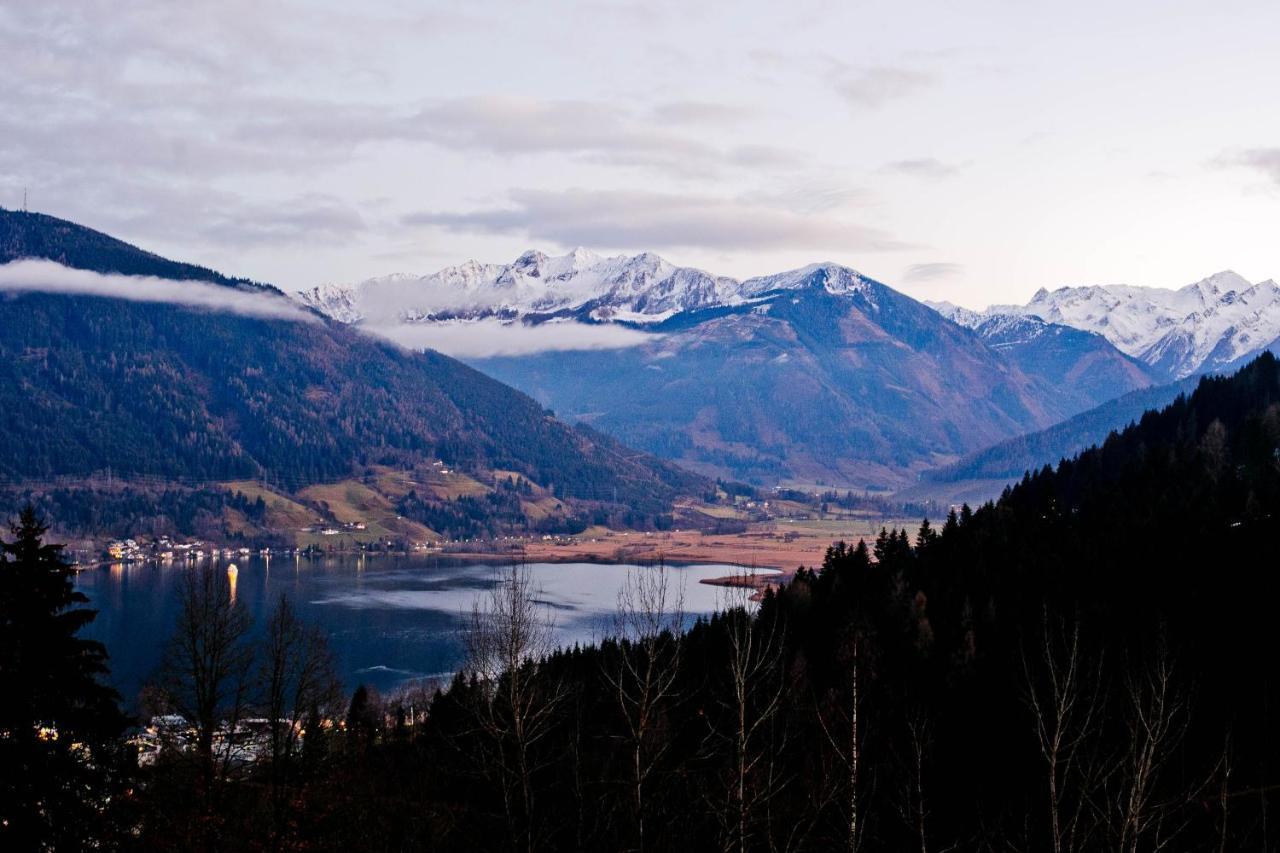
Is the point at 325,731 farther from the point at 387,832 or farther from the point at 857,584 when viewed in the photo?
the point at 857,584

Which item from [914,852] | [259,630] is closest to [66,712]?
[914,852]

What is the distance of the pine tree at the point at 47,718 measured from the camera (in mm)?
21516

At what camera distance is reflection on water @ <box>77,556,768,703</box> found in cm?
9975

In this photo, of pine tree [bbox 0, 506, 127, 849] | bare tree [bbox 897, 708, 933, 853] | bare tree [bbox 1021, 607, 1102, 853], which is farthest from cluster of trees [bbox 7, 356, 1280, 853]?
pine tree [bbox 0, 506, 127, 849]

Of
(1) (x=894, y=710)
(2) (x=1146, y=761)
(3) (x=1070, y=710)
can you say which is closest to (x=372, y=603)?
(1) (x=894, y=710)

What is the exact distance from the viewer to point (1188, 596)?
1996 inches

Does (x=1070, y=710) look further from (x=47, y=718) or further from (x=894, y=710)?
(x=894, y=710)

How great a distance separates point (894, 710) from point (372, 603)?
97953 millimetres

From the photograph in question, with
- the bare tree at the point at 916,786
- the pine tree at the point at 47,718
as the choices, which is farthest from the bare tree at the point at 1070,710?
the pine tree at the point at 47,718

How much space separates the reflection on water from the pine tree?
41.1 metres

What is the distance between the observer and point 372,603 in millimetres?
140500

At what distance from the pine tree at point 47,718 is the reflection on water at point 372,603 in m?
41.1

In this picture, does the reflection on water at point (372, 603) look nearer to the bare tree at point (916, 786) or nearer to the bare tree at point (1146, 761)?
the bare tree at point (916, 786)

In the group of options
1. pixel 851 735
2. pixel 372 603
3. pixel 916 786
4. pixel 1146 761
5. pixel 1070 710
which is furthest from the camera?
pixel 372 603
